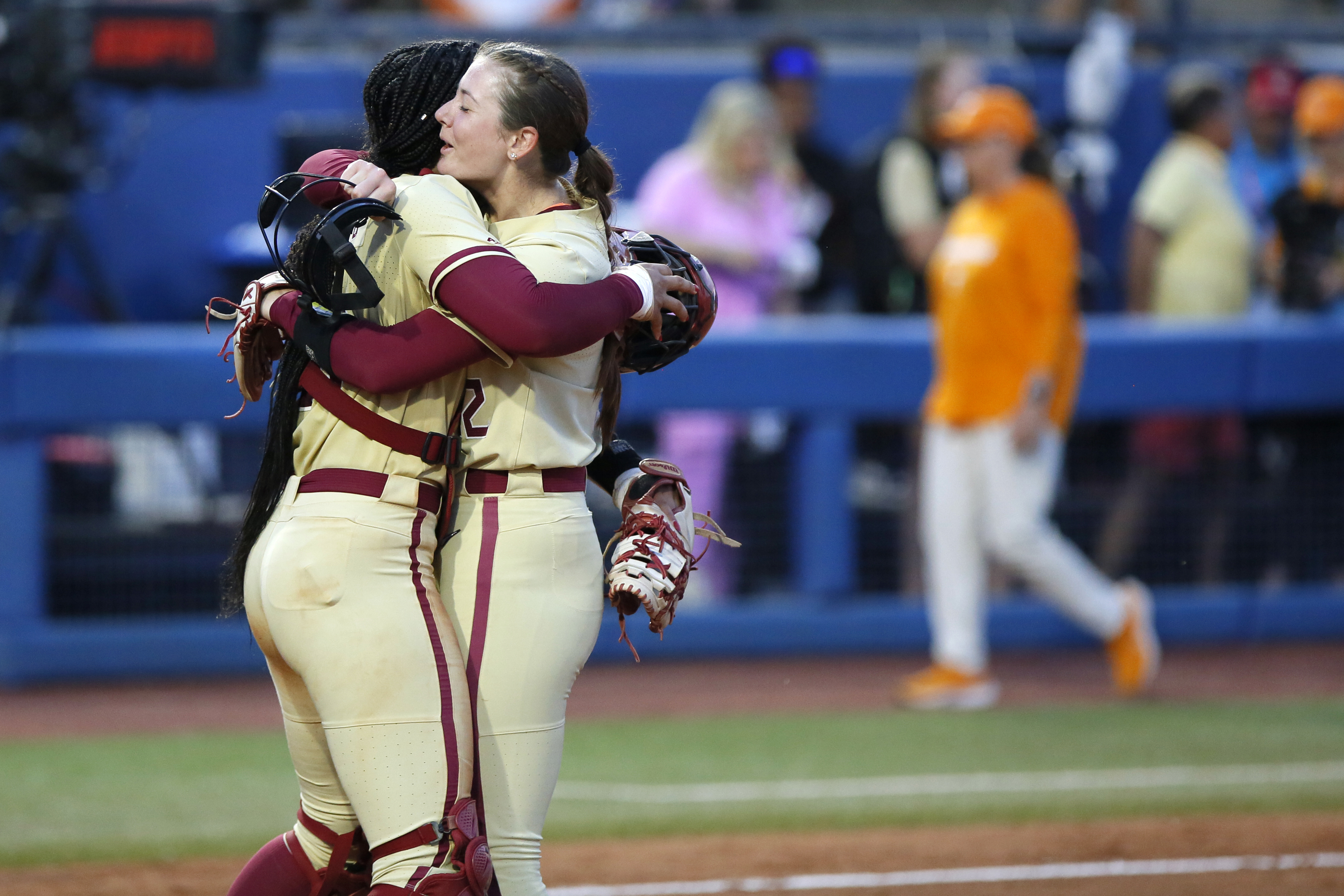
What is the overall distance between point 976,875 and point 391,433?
2649mm

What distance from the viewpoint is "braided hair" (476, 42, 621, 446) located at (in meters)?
2.95

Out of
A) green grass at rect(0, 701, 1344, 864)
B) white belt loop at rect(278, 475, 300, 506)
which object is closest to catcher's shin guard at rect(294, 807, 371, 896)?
white belt loop at rect(278, 475, 300, 506)

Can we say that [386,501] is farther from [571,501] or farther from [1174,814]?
[1174,814]

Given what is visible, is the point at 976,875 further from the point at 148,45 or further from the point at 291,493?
the point at 148,45

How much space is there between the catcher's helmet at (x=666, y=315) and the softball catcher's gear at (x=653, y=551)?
0.21 metres

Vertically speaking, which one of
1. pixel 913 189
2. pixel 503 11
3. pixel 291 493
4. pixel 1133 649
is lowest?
pixel 1133 649

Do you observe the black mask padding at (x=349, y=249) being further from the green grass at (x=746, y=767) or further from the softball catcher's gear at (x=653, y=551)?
the green grass at (x=746, y=767)

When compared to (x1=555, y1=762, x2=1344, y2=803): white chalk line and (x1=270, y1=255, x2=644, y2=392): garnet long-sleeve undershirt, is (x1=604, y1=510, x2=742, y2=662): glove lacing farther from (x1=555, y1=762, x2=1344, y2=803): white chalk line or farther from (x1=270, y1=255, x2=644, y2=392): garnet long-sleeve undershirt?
(x1=555, y1=762, x2=1344, y2=803): white chalk line

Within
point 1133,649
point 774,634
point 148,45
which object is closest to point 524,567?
point 1133,649

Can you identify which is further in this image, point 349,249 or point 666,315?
point 666,315

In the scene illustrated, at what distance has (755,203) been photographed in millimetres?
8344

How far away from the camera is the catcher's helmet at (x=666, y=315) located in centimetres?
321

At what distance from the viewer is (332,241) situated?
9.00ft

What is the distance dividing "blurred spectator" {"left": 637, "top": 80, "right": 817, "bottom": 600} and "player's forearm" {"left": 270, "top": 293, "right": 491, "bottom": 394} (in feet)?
16.3
